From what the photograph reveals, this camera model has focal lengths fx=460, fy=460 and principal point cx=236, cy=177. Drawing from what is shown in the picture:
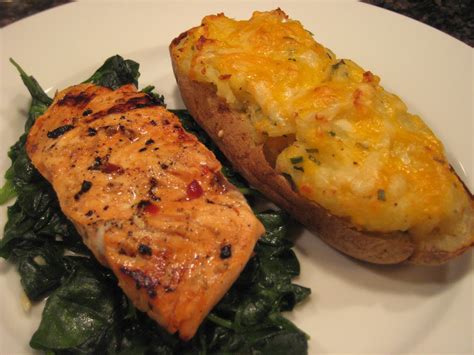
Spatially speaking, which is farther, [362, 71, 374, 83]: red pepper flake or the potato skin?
[362, 71, 374, 83]: red pepper flake

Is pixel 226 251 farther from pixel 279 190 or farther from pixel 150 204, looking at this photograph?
pixel 279 190

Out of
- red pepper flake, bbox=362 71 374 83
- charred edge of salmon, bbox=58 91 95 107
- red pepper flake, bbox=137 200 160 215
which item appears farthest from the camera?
charred edge of salmon, bbox=58 91 95 107

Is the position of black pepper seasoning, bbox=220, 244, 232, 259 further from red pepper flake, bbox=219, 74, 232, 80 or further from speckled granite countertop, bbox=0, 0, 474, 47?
speckled granite countertop, bbox=0, 0, 474, 47

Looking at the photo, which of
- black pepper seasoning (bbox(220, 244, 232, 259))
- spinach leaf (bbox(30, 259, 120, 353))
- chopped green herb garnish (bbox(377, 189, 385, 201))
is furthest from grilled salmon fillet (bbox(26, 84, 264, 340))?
chopped green herb garnish (bbox(377, 189, 385, 201))

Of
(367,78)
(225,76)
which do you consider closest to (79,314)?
(225,76)

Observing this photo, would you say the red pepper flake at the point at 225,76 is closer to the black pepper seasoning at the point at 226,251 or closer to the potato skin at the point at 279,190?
the potato skin at the point at 279,190

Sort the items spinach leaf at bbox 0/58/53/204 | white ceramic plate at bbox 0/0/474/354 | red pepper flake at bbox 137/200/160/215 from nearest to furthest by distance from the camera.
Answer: red pepper flake at bbox 137/200/160/215
white ceramic plate at bbox 0/0/474/354
spinach leaf at bbox 0/58/53/204

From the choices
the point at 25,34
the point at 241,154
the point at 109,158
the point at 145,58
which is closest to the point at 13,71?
the point at 25,34
